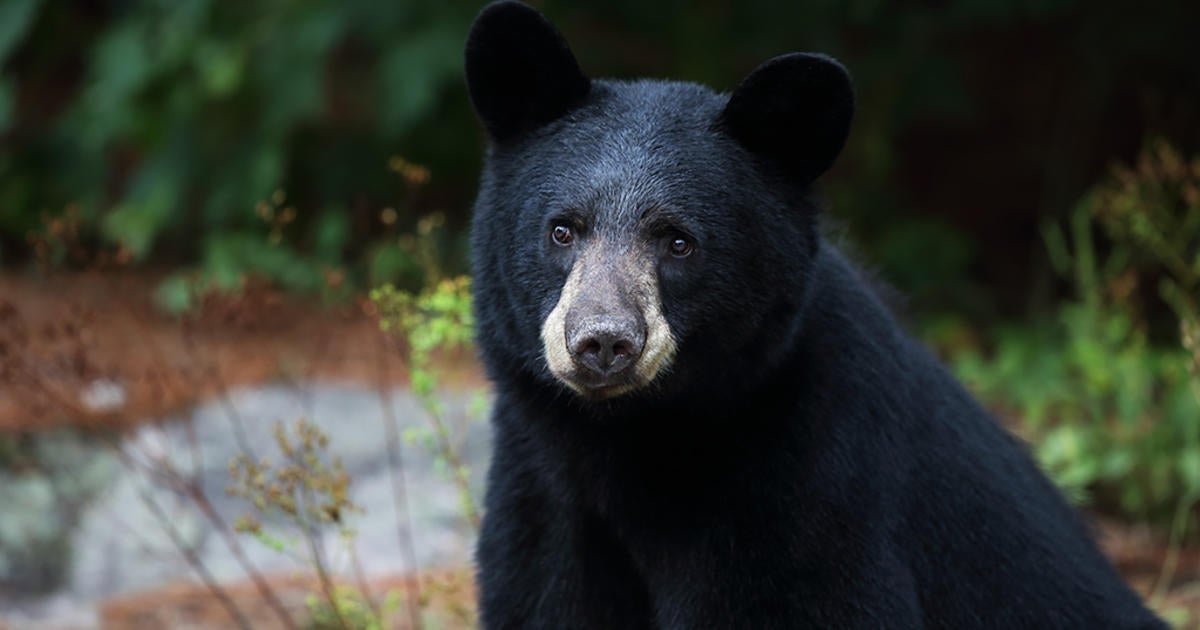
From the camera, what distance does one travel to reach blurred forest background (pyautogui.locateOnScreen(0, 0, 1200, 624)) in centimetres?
689

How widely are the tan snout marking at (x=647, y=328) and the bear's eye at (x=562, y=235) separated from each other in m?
0.08

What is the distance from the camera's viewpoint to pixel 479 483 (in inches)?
257

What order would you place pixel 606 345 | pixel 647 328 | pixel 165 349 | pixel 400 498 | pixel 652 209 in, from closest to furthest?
pixel 606 345 < pixel 647 328 < pixel 652 209 < pixel 400 498 < pixel 165 349

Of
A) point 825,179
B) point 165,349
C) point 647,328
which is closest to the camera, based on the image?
point 647,328

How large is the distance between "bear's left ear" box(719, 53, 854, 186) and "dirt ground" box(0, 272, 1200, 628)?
146 centimetres

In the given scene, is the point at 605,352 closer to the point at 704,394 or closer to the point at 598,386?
the point at 598,386

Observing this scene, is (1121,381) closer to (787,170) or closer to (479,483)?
(479,483)

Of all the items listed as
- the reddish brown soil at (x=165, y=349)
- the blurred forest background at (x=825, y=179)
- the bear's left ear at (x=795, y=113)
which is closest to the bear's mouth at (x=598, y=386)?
the bear's left ear at (x=795, y=113)

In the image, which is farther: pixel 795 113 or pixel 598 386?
pixel 795 113

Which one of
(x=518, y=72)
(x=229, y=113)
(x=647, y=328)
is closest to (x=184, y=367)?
(x=229, y=113)

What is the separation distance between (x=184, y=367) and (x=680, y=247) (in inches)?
158

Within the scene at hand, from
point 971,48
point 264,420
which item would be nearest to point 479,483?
point 264,420

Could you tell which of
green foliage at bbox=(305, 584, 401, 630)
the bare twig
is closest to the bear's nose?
green foliage at bbox=(305, 584, 401, 630)

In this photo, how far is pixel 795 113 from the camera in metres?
3.36
